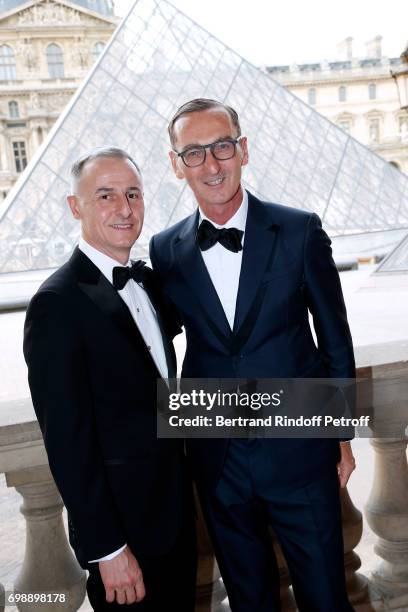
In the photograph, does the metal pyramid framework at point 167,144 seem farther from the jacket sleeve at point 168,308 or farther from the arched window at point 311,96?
the arched window at point 311,96


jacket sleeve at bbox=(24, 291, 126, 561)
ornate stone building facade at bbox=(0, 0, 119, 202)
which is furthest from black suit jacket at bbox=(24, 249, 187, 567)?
ornate stone building facade at bbox=(0, 0, 119, 202)

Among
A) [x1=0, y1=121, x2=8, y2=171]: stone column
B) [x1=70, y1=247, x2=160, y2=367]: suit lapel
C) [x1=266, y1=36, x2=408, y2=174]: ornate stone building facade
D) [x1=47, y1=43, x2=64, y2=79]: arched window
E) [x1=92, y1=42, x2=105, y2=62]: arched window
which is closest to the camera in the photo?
[x1=70, y1=247, x2=160, y2=367]: suit lapel

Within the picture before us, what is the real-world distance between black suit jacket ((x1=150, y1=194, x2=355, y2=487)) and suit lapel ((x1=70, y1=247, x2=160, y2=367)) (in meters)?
0.17

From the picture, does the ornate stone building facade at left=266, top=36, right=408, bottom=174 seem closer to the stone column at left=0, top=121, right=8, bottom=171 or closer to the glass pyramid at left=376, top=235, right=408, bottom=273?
the stone column at left=0, top=121, right=8, bottom=171

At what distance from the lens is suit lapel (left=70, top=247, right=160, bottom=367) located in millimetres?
1277

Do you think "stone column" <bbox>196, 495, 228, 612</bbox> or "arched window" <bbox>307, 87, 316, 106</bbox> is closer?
"stone column" <bbox>196, 495, 228, 612</bbox>

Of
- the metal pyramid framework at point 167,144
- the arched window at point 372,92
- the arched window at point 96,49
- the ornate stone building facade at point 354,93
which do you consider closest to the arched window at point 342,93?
the ornate stone building facade at point 354,93

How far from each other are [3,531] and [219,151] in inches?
129

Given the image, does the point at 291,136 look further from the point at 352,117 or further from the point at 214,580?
the point at 352,117

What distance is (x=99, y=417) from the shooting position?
125 centimetres

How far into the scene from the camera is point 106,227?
1.34 meters

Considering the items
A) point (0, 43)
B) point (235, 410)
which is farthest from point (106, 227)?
point (0, 43)

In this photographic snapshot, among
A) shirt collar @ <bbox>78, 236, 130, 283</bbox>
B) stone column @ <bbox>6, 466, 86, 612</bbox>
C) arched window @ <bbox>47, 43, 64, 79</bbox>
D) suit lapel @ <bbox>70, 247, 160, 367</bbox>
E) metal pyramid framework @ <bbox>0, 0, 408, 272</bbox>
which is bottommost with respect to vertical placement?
stone column @ <bbox>6, 466, 86, 612</bbox>

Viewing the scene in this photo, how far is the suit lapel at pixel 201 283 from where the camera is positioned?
54.1 inches
